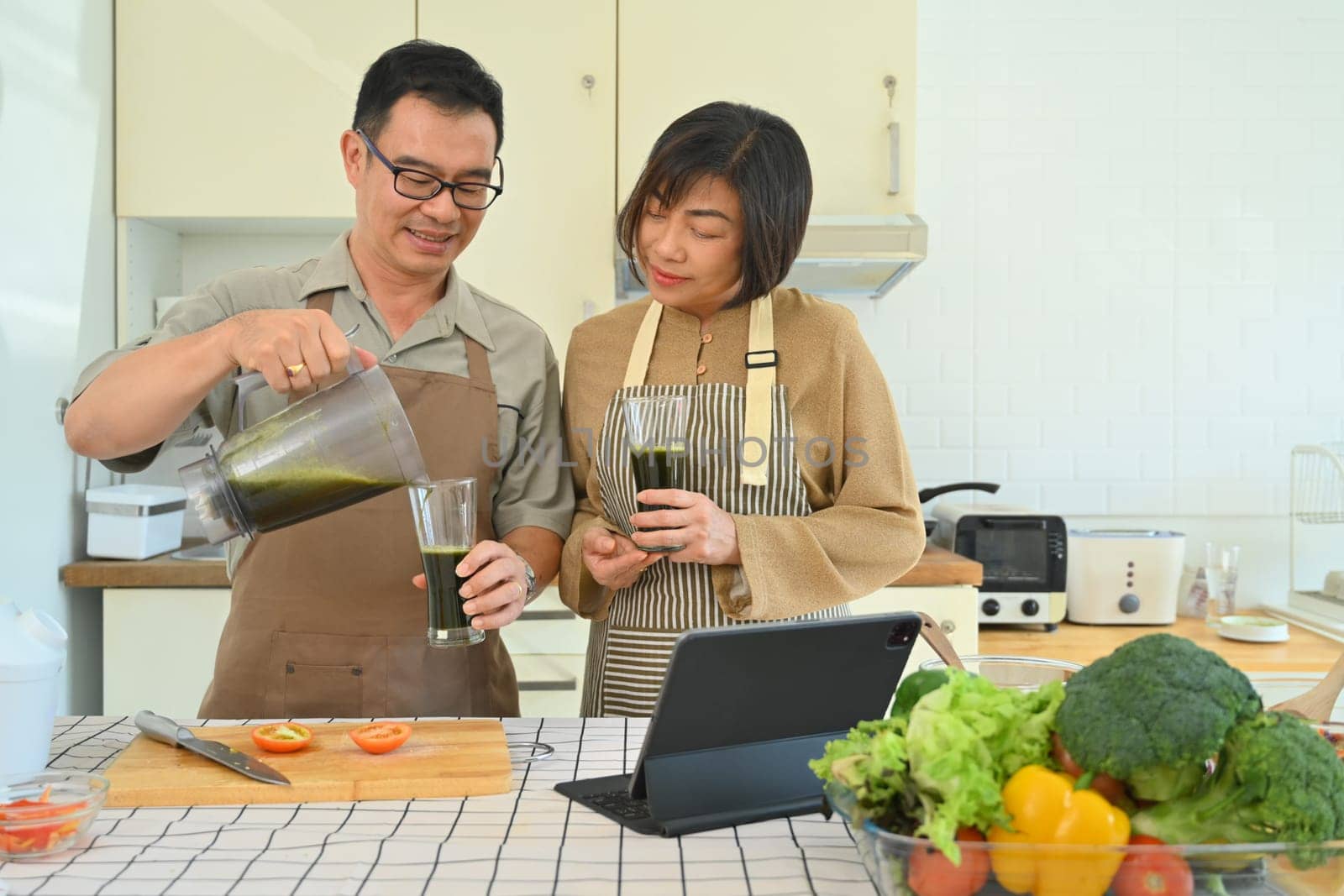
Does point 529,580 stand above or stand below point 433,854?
A: above

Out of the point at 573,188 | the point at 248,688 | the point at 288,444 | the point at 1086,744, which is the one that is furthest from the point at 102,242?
the point at 1086,744

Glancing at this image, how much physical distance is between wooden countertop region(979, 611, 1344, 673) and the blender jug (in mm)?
1891

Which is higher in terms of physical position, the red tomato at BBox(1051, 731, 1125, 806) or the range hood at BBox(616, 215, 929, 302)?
the range hood at BBox(616, 215, 929, 302)

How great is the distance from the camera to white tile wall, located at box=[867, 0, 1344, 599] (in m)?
3.55

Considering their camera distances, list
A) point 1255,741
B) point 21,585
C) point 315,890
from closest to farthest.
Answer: point 1255,741 → point 315,890 → point 21,585

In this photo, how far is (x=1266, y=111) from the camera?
3.55 meters

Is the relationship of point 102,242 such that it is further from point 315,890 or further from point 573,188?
point 315,890

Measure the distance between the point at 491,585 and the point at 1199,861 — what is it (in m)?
0.89

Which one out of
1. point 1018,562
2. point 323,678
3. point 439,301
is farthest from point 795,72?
point 323,678

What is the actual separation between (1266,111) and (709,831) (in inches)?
128

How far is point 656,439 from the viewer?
4.84ft

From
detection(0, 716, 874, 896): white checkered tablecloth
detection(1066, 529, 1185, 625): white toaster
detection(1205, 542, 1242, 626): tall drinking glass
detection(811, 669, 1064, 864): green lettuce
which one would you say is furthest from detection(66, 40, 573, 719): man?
detection(1205, 542, 1242, 626): tall drinking glass

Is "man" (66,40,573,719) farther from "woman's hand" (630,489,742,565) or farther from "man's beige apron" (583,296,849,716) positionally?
"woman's hand" (630,489,742,565)

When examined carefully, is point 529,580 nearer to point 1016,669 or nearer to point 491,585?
point 491,585
